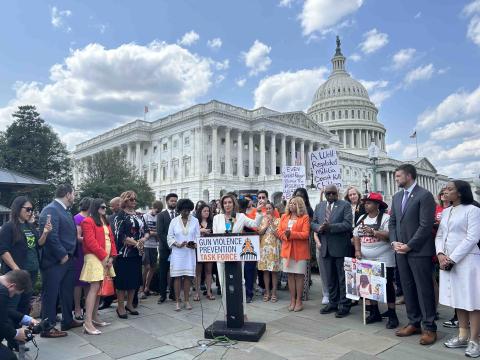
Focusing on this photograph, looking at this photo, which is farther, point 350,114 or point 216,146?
point 350,114

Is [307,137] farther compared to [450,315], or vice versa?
[307,137]

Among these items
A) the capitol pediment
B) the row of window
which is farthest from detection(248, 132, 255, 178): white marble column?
the row of window

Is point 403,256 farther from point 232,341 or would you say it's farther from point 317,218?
point 232,341

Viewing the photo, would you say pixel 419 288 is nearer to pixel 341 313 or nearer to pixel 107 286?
pixel 341 313

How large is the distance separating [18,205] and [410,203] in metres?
6.08

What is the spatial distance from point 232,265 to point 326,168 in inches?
272

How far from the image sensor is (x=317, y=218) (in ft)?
24.4

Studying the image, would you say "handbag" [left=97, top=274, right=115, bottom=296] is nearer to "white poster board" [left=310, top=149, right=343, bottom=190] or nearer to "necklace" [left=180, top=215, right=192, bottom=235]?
"necklace" [left=180, top=215, right=192, bottom=235]

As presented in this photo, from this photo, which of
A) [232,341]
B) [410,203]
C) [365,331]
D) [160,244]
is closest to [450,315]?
[365,331]

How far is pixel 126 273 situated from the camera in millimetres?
6824

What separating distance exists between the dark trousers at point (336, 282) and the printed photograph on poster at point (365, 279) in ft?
0.99

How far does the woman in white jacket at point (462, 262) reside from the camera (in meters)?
4.84

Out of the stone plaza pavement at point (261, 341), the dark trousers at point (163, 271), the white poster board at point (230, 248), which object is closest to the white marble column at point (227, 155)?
the dark trousers at point (163, 271)

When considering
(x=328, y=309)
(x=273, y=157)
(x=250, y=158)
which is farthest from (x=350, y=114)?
(x=328, y=309)
